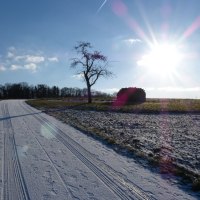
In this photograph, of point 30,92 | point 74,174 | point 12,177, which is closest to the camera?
point 12,177

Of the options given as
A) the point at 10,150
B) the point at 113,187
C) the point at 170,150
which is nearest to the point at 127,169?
the point at 113,187

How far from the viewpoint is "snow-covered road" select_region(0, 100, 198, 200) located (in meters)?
5.74

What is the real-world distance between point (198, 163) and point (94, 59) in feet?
106

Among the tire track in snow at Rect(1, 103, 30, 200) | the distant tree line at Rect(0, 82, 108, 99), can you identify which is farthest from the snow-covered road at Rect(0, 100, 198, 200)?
the distant tree line at Rect(0, 82, 108, 99)

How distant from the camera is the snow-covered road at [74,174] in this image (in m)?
5.74

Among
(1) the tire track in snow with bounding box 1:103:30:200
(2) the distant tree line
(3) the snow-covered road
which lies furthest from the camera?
(2) the distant tree line

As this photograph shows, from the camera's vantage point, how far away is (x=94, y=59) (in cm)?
3931

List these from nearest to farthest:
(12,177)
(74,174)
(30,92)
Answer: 1. (12,177)
2. (74,174)
3. (30,92)

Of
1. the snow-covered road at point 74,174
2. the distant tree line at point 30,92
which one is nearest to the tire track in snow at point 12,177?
the snow-covered road at point 74,174

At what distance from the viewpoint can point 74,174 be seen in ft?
22.9

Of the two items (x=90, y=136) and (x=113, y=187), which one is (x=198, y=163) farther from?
(x=90, y=136)

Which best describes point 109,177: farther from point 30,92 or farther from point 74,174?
point 30,92

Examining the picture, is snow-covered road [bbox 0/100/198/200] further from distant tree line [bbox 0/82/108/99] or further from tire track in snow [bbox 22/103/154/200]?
distant tree line [bbox 0/82/108/99]

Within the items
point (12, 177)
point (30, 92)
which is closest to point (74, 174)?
point (12, 177)
